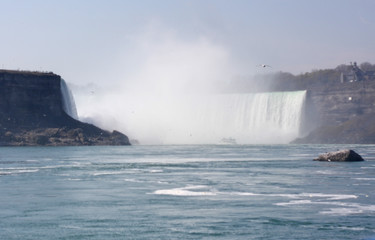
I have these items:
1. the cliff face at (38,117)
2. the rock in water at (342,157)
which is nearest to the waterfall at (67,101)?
the cliff face at (38,117)

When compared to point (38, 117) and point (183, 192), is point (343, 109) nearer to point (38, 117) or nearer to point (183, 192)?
point (38, 117)

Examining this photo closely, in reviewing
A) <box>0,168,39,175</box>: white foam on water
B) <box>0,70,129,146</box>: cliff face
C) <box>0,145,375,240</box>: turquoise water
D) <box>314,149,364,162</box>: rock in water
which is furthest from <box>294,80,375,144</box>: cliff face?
<box>0,145,375,240</box>: turquoise water

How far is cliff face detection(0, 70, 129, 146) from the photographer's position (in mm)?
151750

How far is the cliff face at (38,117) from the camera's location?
498ft

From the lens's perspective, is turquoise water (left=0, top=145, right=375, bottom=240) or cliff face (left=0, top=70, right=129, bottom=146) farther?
cliff face (left=0, top=70, right=129, bottom=146)

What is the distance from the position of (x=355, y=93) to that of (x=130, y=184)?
156 metres

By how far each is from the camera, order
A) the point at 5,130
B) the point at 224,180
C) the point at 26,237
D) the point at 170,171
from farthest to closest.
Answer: the point at 5,130, the point at 170,171, the point at 224,180, the point at 26,237

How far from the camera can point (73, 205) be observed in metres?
36.3

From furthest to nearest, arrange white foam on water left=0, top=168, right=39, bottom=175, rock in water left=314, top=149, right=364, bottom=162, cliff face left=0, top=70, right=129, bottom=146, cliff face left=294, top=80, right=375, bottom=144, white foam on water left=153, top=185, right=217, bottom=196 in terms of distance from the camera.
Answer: cliff face left=294, top=80, right=375, bottom=144 → cliff face left=0, top=70, right=129, bottom=146 → rock in water left=314, top=149, right=364, bottom=162 → white foam on water left=0, top=168, right=39, bottom=175 → white foam on water left=153, top=185, right=217, bottom=196

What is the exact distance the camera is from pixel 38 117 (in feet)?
529

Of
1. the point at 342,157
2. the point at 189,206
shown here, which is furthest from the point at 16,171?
the point at 342,157

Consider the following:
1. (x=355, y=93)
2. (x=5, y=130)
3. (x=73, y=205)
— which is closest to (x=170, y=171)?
(x=73, y=205)

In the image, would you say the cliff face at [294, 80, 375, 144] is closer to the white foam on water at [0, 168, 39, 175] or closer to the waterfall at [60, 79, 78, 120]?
the waterfall at [60, 79, 78, 120]

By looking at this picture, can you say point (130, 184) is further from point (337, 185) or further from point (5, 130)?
point (5, 130)
